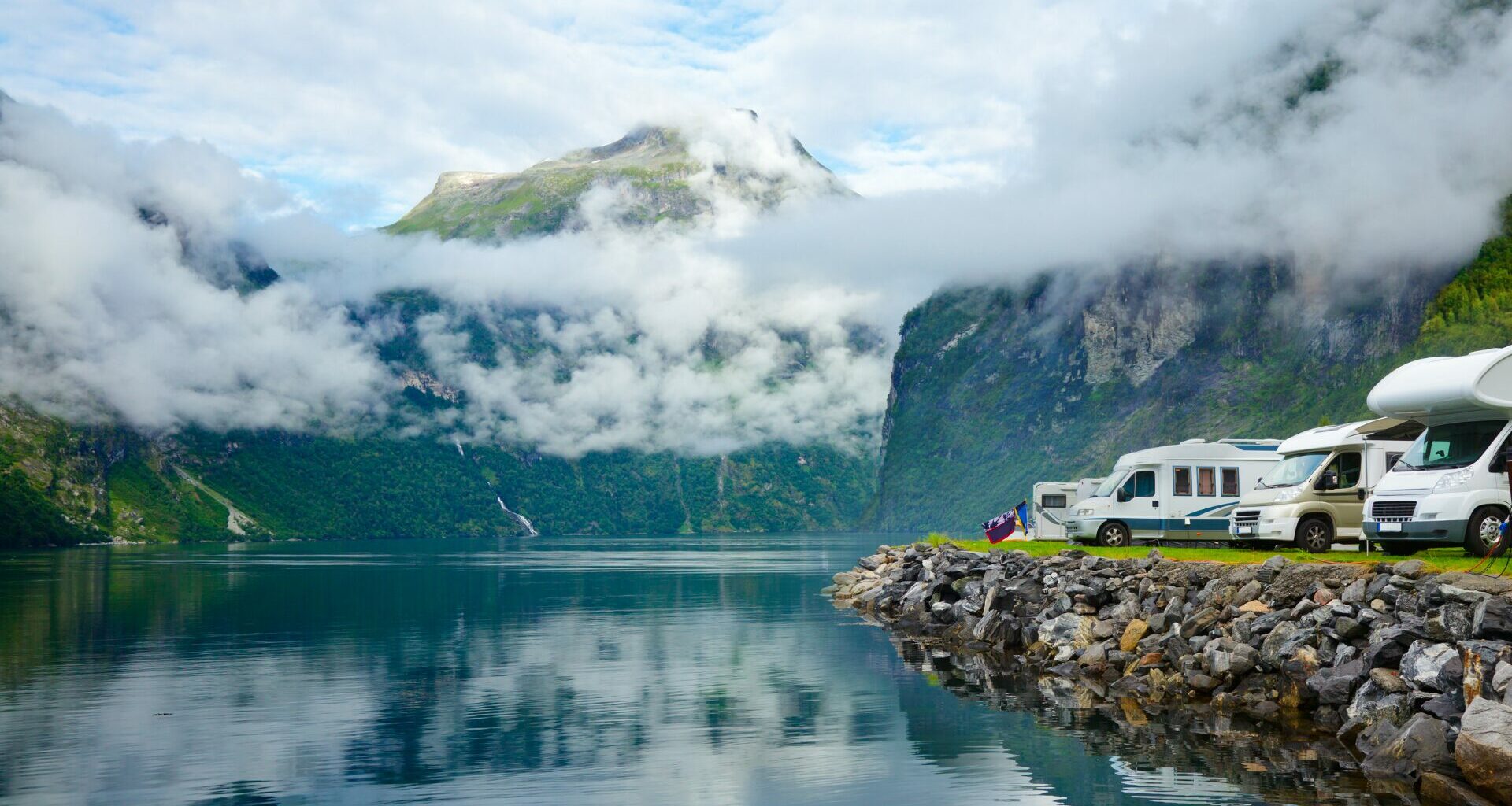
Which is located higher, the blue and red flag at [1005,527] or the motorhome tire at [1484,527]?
the motorhome tire at [1484,527]

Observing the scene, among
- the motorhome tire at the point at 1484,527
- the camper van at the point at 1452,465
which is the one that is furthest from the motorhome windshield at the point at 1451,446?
the motorhome tire at the point at 1484,527

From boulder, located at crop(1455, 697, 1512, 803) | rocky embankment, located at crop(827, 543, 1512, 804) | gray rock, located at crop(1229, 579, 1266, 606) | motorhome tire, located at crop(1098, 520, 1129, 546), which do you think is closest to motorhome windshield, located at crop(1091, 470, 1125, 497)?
motorhome tire, located at crop(1098, 520, 1129, 546)

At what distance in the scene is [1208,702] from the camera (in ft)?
84.6

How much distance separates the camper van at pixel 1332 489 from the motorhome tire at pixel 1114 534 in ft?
34.1

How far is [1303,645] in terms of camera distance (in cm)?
2423

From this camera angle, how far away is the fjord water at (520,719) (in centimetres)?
1950

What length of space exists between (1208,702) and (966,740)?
19.5ft

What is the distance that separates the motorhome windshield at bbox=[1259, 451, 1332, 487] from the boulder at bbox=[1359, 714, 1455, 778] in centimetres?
1603

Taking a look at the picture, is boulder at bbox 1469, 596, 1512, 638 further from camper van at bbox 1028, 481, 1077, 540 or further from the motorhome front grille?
camper van at bbox 1028, 481, 1077, 540

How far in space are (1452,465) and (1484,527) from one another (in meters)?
1.54

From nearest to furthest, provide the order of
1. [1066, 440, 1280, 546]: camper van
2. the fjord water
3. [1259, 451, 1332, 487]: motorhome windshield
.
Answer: the fjord water → [1259, 451, 1332, 487]: motorhome windshield → [1066, 440, 1280, 546]: camper van

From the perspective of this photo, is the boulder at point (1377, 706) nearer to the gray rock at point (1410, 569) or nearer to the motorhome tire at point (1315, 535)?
the gray rock at point (1410, 569)

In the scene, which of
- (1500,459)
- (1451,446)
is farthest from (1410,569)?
(1451,446)

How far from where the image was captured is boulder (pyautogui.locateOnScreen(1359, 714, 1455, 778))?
1825 cm
